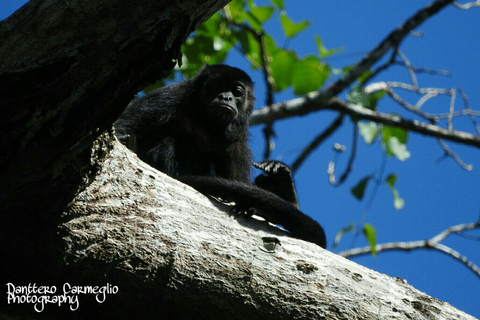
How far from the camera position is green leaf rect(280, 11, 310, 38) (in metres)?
7.34

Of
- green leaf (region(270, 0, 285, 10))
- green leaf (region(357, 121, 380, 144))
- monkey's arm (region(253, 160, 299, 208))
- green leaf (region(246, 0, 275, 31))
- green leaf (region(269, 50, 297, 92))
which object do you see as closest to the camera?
monkey's arm (region(253, 160, 299, 208))

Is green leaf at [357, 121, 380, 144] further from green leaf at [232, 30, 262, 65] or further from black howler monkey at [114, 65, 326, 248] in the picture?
black howler monkey at [114, 65, 326, 248]

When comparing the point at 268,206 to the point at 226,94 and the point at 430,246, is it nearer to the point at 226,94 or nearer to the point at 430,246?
the point at 226,94

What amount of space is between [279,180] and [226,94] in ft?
4.08

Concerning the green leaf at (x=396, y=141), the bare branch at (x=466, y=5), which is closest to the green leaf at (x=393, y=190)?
the green leaf at (x=396, y=141)

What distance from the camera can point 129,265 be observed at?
3051mm

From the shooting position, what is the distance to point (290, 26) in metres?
7.38

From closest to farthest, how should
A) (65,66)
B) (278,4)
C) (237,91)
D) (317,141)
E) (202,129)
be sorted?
(65,66) → (202,129) → (237,91) → (278,4) → (317,141)

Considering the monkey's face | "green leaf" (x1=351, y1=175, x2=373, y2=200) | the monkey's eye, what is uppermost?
"green leaf" (x1=351, y1=175, x2=373, y2=200)

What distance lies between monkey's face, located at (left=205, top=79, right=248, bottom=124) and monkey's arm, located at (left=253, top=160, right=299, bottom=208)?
79 centimetres

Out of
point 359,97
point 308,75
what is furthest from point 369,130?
point 308,75

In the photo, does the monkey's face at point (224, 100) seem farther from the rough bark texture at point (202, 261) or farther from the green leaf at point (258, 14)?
the rough bark texture at point (202, 261)

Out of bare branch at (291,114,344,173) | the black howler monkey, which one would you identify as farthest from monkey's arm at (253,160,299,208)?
bare branch at (291,114,344,173)

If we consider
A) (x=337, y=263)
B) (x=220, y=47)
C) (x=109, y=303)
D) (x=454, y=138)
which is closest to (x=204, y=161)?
(x=220, y=47)
